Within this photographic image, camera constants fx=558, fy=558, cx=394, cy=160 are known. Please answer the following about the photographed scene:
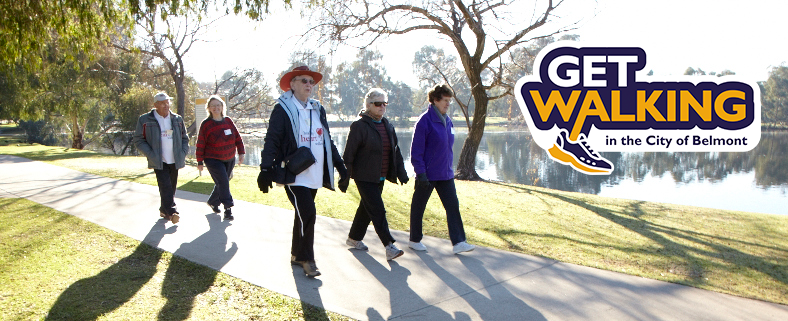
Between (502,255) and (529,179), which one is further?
(529,179)

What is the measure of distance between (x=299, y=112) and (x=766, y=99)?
203 ft

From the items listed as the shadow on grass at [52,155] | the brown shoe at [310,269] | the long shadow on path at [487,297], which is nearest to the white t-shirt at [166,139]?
the brown shoe at [310,269]

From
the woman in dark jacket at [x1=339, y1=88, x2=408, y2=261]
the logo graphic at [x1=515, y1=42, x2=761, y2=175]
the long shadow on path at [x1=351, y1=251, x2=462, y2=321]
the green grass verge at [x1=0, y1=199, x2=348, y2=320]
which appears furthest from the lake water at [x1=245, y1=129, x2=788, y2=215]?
the green grass verge at [x1=0, y1=199, x2=348, y2=320]

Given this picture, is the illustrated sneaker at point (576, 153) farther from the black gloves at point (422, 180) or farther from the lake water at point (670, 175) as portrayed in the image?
the black gloves at point (422, 180)

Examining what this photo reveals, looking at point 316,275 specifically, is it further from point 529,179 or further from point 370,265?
point 529,179

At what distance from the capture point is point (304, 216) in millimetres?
4895

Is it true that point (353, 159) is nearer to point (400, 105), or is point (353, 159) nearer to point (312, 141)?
point (312, 141)

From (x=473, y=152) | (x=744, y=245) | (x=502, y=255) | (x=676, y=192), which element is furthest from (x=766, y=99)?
(x=502, y=255)

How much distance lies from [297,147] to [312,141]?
0.18 meters

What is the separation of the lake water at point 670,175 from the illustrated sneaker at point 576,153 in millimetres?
3640

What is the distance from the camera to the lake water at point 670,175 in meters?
23.8

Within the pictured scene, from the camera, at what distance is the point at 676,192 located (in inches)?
1009

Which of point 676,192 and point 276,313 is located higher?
point 276,313

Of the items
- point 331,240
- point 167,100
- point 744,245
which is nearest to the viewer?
point 331,240
